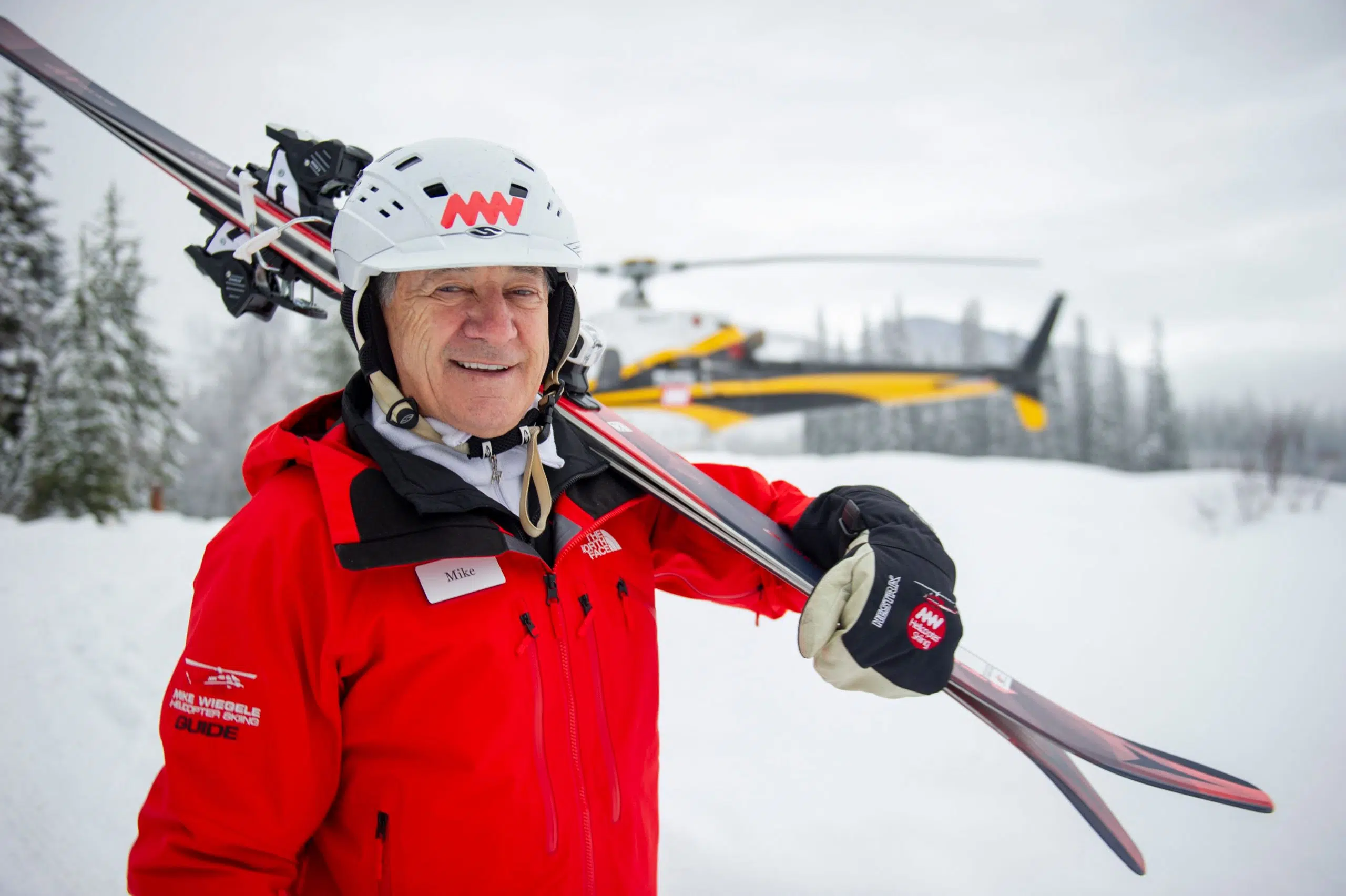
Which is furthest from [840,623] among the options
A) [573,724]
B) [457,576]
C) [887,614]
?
[457,576]

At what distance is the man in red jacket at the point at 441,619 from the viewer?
1289 mm

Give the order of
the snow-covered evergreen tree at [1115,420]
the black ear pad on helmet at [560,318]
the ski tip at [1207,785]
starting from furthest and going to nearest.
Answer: the snow-covered evergreen tree at [1115,420], the ski tip at [1207,785], the black ear pad on helmet at [560,318]

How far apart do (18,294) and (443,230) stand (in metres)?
17.8

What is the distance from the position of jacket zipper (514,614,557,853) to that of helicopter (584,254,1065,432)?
328 inches

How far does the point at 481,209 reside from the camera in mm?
1582

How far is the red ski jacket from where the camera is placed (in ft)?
4.20

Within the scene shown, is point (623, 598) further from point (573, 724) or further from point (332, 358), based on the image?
point (332, 358)

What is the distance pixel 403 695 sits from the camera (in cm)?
139

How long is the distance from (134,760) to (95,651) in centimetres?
168

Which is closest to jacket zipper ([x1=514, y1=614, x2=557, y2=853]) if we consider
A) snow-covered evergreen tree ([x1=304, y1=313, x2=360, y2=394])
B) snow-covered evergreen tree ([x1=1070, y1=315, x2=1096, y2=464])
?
snow-covered evergreen tree ([x1=304, y1=313, x2=360, y2=394])

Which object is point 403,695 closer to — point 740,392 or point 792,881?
point 792,881

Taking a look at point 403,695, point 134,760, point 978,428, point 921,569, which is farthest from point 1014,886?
point 978,428

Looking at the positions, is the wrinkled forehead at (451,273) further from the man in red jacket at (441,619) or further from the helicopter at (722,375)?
the helicopter at (722,375)

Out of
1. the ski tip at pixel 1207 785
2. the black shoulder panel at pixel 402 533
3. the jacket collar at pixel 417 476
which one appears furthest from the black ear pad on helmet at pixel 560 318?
the ski tip at pixel 1207 785
